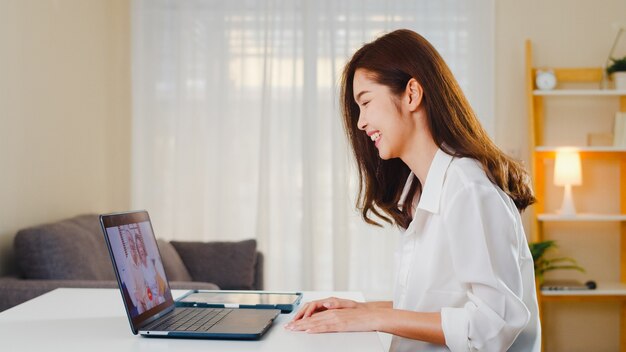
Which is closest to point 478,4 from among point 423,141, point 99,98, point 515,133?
point 515,133

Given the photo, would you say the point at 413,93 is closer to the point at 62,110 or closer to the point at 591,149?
the point at 62,110

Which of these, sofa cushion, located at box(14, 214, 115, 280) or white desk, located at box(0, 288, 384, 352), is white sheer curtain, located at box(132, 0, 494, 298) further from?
white desk, located at box(0, 288, 384, 352)

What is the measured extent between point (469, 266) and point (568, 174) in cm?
325

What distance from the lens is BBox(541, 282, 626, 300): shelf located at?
4180 mm

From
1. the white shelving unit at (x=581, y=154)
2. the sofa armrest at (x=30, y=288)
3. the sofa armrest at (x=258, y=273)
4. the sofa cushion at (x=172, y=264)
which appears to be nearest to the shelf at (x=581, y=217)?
the white shelving unit at (x=581, y=154)

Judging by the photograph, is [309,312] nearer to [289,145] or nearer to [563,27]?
[289,145]

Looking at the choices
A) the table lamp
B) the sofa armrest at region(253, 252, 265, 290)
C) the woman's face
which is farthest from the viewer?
the table lamp

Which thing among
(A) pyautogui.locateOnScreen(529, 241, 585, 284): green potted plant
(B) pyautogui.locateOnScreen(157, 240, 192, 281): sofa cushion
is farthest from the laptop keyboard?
(A) pyautogui.locateOnScreen(529, 241, 585, 284): green potted plant

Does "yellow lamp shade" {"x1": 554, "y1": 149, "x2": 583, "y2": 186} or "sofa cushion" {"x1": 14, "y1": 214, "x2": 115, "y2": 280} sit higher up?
"yellow lamp shade" {"x1": 554, "y1": 149, "x2": 583, "y2": 186}

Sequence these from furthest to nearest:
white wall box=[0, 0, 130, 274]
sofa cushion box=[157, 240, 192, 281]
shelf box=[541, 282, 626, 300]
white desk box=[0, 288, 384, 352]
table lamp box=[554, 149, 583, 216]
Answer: table lamp box=[554, 149, 583, 216] < shelf box=[541, 282, 626, 300] < sofa cushion box=[157, 240, 192, 281] < white wall box=[0, 0, 130, 274] < white desk box=[0, 288, 384, 352]

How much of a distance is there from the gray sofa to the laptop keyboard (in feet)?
3.27

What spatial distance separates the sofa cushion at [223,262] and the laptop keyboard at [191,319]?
231 centimetres

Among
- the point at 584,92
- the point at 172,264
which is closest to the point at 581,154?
the point at 584,92

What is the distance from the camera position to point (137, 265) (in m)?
1.43
